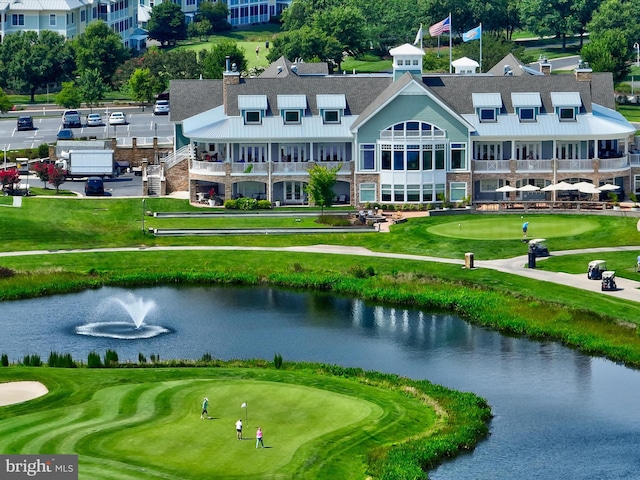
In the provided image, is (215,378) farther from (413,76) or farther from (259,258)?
(413,76)

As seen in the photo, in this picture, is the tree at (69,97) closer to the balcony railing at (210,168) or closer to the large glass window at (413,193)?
the balcony railing at (210,168)

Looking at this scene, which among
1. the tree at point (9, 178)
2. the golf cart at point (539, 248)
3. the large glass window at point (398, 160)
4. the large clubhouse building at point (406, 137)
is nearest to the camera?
the golf cart at point (539, 248)

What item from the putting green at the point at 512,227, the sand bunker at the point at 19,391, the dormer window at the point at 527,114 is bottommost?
the sand bunker at the point at 19,391

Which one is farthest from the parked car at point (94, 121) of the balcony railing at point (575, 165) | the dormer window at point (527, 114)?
the balcony railing at point (575, 165)

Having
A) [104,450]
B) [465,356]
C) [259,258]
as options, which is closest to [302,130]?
[259,258]

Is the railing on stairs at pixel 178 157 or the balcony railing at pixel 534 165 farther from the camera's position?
the railing on stairs at pixel 178 157

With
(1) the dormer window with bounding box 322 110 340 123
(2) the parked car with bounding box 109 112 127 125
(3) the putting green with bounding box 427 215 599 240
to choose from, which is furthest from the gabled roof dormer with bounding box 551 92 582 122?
(2) the parked car with bounding box 109 112 127 125
